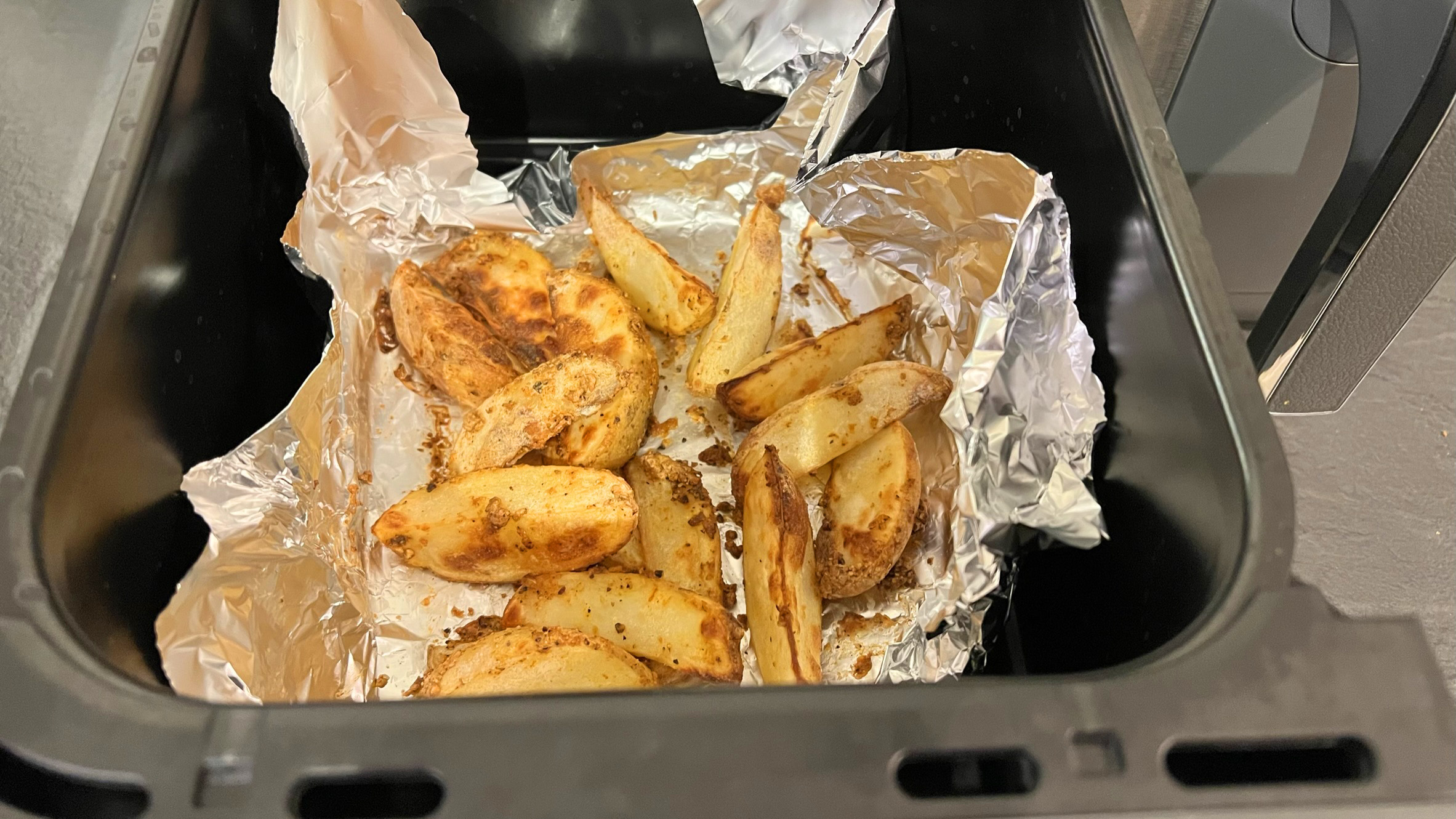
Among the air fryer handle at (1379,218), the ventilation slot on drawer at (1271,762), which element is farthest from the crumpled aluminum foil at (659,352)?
the air fryer handle at (1379,218)

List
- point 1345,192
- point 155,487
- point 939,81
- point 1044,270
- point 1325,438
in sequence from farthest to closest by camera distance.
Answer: point 1325,438
point 939,81
point 1345,192
point 1044,270
point 155,487

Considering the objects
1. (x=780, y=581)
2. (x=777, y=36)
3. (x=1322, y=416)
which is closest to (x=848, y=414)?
(x=780, y=581)

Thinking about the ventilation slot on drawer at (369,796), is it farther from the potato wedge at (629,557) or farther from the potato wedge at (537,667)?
the potato wedge at (629,557)

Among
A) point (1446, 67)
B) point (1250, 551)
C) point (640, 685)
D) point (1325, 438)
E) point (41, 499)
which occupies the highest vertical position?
point (1446, 67)

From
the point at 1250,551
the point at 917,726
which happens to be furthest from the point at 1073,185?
the point at 917,726

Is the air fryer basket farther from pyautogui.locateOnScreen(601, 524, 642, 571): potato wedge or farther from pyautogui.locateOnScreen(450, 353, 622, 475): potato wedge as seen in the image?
pyautogui.locateOnScreen(601, 524, 642, 571): potato wedge

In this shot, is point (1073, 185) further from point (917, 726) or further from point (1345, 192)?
point (917, 726)

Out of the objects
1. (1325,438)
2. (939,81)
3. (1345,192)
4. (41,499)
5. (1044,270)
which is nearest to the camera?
(41,499)
